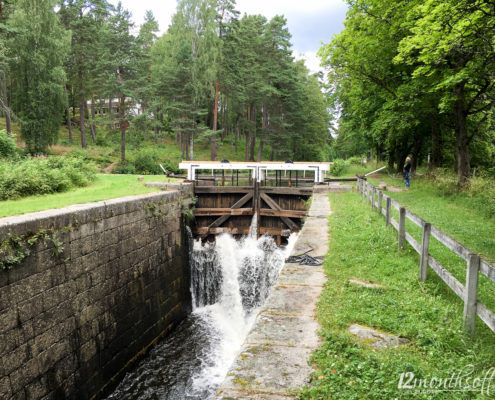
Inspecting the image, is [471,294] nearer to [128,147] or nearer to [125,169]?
[125,169]

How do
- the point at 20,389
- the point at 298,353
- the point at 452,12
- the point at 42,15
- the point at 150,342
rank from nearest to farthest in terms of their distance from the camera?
the point at 298,353 → the point at 20,389 → the point at 452,12 → the point at 150,342 → the point at 42,15

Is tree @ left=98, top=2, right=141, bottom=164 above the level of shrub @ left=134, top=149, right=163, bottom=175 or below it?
above

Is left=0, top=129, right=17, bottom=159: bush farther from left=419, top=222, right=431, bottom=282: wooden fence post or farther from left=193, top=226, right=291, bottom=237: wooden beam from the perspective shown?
left=419, top=222, right=431, bottom=282: wooden fence post

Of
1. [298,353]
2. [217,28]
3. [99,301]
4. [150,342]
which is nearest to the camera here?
[298,353]

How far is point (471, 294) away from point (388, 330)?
31.8 inches

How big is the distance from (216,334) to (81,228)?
4249mm

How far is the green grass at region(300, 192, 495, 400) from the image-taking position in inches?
100

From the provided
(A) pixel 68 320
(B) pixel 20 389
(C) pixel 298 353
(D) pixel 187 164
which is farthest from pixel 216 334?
(D) pixel 187 164

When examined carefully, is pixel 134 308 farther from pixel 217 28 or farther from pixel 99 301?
pixel 217 28

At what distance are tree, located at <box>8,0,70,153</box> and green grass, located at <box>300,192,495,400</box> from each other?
23265 mm

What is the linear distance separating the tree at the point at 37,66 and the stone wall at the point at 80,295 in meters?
18.4

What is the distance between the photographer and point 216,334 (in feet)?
27.4

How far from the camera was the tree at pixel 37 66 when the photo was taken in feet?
70.5

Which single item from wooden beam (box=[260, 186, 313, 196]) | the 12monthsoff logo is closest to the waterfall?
wooden beam (box=[260, 186, 313, 196])
